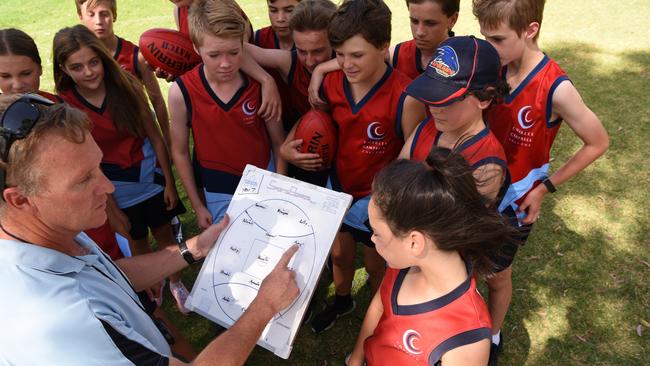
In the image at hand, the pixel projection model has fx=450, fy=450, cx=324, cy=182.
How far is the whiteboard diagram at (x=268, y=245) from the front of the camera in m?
2.29

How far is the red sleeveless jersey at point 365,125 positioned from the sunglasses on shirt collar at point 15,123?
180 centimetres

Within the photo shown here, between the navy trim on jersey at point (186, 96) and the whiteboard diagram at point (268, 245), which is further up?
the navy trim on jersey at point (186, 96)

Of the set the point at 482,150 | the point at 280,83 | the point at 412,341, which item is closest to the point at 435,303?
the point at 412,341

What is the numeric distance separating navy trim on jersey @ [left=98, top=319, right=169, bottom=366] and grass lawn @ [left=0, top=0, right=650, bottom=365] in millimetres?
1941

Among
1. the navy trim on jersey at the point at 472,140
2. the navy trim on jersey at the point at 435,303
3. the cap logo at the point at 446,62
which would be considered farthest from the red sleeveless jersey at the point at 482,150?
the navy trim on jersey at the point at 435,303

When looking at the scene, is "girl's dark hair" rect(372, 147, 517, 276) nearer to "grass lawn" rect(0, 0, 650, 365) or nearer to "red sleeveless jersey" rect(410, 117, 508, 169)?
"red sleeveless jersey" rect(410, 117, 508, 169)

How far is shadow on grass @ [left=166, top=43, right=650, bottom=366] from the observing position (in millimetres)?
3408

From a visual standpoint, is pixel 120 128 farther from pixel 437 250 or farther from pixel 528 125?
pixel 528 125

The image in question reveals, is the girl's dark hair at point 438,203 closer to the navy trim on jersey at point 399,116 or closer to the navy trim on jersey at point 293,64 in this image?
the navy trim on jersey at point 399,116

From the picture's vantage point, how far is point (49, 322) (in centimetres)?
143

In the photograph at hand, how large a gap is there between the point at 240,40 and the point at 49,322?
83.6 inches

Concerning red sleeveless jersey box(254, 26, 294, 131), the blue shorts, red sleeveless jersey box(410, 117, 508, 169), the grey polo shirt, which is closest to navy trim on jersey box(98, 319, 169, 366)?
the grey polo shirt

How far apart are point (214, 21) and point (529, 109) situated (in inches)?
78.9

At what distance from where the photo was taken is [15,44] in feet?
9.93
